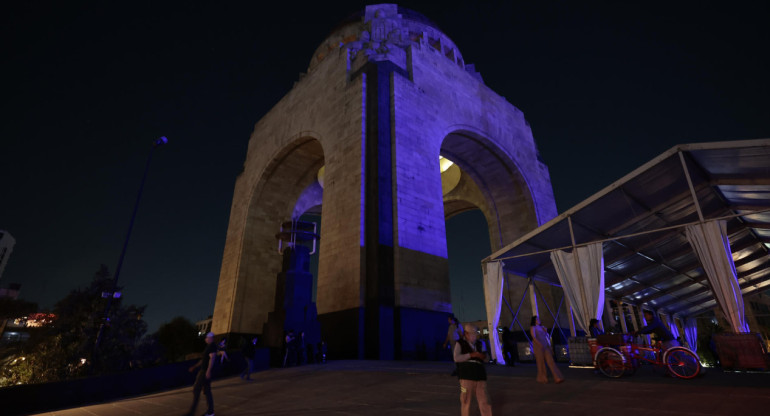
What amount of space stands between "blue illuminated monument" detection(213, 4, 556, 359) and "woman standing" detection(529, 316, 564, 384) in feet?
23.6

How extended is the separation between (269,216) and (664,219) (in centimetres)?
2068

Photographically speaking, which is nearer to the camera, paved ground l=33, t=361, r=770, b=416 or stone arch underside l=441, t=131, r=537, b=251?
paved ground l=33, t=361, r=770, b=416

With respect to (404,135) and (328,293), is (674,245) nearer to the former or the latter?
(404,135)

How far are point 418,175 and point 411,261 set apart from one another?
4.11 meters

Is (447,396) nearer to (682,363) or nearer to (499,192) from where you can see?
(682,363)

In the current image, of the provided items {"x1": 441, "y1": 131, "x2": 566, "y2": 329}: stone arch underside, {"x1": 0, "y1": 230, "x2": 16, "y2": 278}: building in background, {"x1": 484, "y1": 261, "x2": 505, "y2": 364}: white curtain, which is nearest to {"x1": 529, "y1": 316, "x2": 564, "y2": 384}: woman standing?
{"x1": 484, "y1": 261, "x2": 505, "y2": 364}: white curtain

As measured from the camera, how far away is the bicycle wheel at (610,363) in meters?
6.28

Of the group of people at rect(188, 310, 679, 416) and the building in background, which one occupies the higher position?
the building in background

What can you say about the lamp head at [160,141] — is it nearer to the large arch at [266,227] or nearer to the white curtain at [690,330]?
the large arch at [266,227]

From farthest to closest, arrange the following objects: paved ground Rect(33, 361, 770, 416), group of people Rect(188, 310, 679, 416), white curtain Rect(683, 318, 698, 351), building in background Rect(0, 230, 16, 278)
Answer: building in background Rect(0, 230, 16, 278) < white curtain Rect(683, 318, 698, 351) < paved ground Rect(33, 361, 770, 416) < group of people Rect(188, 310, 679, 416)

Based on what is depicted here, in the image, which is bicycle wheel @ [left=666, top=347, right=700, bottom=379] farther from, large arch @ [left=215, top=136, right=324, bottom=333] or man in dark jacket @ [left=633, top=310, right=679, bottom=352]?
large arch @ [left=215, top=136, right=324, bottom=333]

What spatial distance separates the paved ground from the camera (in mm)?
4316

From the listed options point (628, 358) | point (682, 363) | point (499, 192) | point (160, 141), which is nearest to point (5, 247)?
point (160, 141)

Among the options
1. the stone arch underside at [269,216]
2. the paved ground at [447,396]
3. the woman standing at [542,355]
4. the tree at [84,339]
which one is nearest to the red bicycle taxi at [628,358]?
the paved ground at [447,396]
